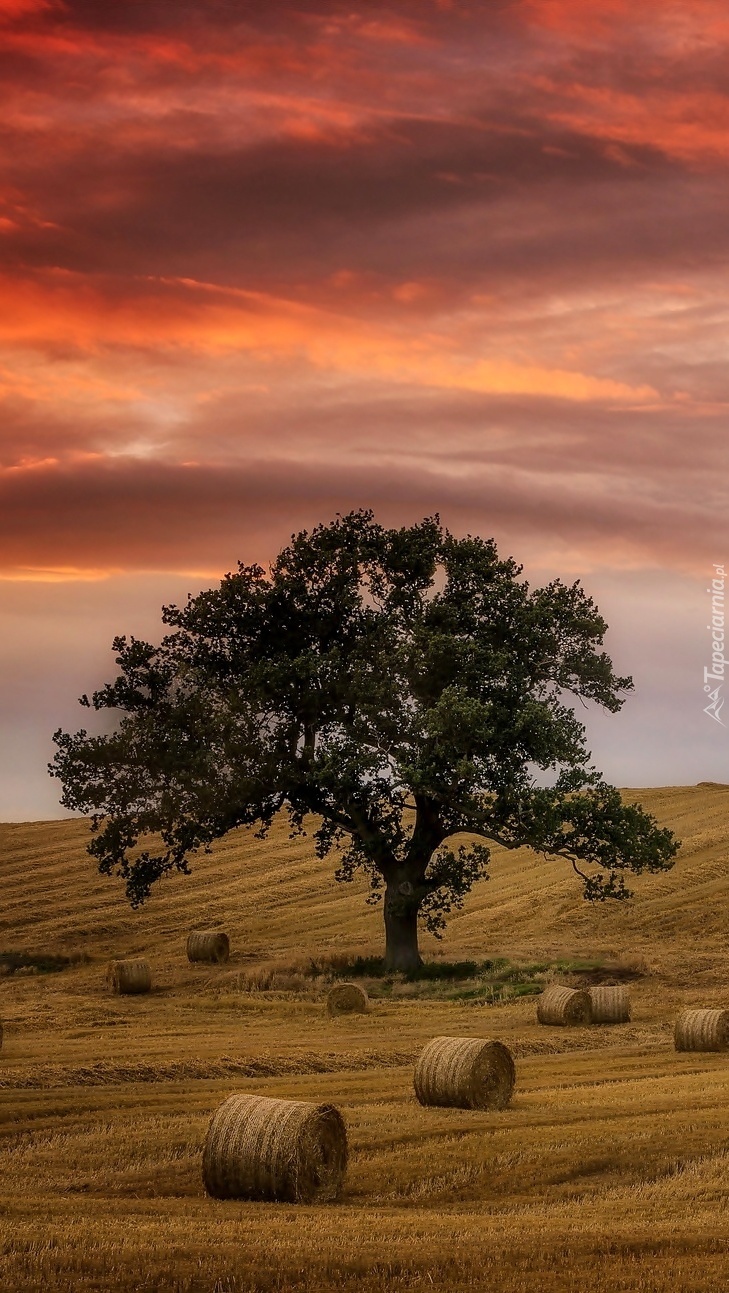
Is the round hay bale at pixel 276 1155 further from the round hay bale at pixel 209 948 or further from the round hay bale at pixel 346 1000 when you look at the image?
the round hay bale at pixel 209 948

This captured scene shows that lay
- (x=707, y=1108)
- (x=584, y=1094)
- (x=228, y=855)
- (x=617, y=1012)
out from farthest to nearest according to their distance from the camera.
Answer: (x=228, y=855) → (x=617, y=1012) → (x=584, y=1094) → (x=707, y=1108)

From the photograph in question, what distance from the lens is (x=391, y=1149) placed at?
17516 millimetres

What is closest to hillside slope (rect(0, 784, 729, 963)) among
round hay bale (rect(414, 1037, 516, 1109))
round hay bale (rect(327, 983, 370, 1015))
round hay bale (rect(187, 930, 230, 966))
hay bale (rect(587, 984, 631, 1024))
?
round hay bale (rect(187, 930, 230, 966))

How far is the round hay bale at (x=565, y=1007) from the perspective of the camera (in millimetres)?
29562

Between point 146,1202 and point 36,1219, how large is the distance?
1.71 m

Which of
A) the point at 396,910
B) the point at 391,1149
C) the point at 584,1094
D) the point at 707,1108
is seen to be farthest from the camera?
the point at 396,910

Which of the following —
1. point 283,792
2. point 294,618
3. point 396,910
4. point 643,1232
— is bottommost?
point 643,1232

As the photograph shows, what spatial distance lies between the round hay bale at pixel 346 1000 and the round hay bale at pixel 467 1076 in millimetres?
11102

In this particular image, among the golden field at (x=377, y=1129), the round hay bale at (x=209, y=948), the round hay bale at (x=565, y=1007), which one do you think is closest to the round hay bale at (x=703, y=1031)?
the golden field at (x=377, y=1129)

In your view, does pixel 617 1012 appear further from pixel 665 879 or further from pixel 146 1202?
pixel 665 879

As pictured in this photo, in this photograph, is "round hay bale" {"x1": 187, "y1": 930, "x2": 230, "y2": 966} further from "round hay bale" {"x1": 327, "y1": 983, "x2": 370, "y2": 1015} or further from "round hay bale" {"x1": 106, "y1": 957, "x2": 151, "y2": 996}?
"round hay bale" {"x1": 327, "y1": 983, "x2": 370, "y2": 1015}

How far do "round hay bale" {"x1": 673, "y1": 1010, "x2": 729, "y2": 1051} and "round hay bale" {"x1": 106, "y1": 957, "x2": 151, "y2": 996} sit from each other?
49.5 feet

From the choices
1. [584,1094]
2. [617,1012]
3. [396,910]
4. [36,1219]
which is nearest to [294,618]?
[396,910]

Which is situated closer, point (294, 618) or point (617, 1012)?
point (617, 1012)
